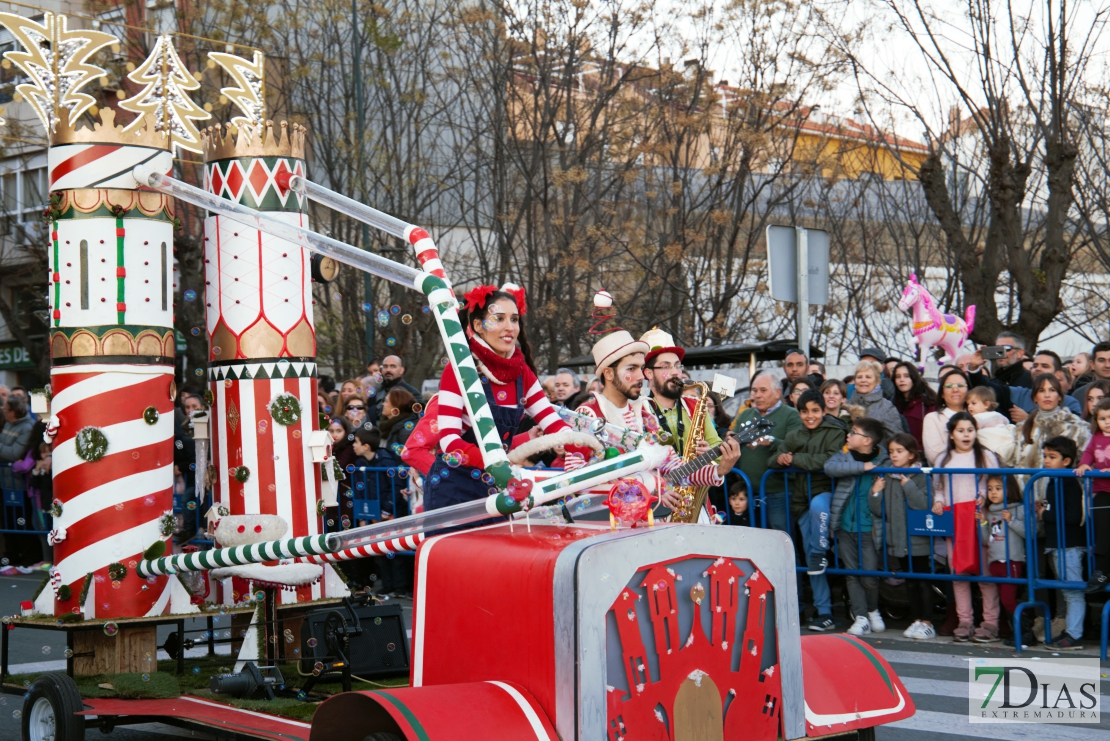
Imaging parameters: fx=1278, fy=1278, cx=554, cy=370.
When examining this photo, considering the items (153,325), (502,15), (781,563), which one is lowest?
(781,563)

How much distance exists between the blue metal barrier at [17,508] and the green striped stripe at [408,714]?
1210cm

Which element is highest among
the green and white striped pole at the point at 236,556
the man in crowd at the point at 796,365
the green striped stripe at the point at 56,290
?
the green striped stripe at the point at 56,290

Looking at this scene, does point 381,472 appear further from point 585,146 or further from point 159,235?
point 585,146

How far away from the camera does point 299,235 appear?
6.20 metres

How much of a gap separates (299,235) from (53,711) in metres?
2.48

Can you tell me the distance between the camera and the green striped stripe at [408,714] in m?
4.09

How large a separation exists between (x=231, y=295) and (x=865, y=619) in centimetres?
530

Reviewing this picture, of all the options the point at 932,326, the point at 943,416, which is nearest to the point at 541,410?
the point at 943,416

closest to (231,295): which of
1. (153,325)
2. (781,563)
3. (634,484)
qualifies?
(153,325)

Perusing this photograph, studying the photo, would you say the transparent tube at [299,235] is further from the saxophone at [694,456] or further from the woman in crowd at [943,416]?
the woman in crowd at [943,416]

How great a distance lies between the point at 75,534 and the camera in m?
6.81

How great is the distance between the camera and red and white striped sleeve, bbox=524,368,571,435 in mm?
5672

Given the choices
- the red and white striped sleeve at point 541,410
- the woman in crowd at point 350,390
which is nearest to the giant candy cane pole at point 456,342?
the red and white striped sleeve at point 541,410

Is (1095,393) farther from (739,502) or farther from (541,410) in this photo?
(541,410)
